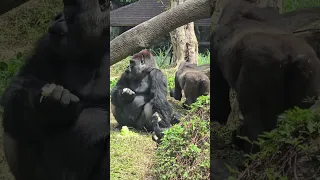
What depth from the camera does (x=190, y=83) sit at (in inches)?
80.7

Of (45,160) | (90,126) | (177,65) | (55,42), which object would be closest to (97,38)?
(55,42)

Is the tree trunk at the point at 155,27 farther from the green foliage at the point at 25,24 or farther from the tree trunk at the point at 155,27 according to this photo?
the green foliage at the point at 25,24

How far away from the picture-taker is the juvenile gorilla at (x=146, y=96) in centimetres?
210

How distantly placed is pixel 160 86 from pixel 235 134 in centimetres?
96

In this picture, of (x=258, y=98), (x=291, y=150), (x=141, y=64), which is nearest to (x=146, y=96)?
(x=141, y=64)

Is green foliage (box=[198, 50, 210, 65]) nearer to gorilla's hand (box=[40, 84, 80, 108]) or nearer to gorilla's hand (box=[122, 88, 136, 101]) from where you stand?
gorilla's hand (box=[122, 88, 136, 101])

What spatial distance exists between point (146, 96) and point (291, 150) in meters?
1.27

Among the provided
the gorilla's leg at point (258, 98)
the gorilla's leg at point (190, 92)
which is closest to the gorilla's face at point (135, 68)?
the gorilla's leg at point (190, 92)

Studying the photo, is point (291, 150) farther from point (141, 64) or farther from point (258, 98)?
point (141, 64)

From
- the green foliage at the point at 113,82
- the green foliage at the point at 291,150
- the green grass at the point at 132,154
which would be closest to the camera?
the green foliage at the point at 291,150

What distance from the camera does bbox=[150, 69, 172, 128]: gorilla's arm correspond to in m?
2.12

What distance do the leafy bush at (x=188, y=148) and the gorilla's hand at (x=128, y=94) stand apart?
302mm

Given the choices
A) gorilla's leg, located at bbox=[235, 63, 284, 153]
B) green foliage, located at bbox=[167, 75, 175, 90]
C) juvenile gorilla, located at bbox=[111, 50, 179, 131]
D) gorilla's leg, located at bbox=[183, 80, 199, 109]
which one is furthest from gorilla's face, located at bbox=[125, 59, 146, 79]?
gorilla's leg, located at bbox=[235, 63, 284, 153]

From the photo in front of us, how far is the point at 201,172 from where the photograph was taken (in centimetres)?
206
